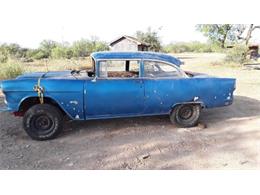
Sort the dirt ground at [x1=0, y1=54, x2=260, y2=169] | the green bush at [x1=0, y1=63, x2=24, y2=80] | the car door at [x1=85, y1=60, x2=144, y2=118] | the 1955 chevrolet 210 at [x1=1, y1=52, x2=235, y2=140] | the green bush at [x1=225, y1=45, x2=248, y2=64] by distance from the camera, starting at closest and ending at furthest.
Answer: the dirt ground at [x1=0, y1=54, x2=260, y2=169] < the 1955 chevrolet 210 at [x1=1, y1=52, x2=235, y2=140] < the car door at [x1=85, y1=60, x2=144, y2=118] < the green bush at [x1=0, y1=63, x2=24, y2=80] < the green bush at [x1=225, y1=45, x2=248, y2=64]

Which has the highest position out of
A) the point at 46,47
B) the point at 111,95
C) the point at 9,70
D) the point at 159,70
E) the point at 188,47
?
the point at 188,47

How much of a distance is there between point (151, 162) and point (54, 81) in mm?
2190

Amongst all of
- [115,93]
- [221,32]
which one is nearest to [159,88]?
[115,93]

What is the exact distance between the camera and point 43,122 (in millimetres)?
4141

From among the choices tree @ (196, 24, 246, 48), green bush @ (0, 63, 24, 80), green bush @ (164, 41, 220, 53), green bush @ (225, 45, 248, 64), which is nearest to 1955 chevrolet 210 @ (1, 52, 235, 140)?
green bush @ (0, 63, 24, 80)

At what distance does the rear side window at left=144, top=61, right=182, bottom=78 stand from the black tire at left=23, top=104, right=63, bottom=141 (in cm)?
188

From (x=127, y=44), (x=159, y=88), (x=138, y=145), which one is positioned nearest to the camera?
(x=138, y=145)

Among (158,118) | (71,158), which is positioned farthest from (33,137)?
(158,118)

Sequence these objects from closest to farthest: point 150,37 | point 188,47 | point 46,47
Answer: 1. point 150,37
2. point 46,47
3. point 188,47

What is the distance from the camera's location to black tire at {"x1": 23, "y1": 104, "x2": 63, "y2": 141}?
403 centimetres

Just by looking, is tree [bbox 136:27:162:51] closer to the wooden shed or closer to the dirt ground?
the wooden shed

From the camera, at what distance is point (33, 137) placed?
13.4 ft

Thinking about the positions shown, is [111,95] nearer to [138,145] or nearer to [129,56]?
[129,56]

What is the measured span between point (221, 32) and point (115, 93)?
28641 mm
